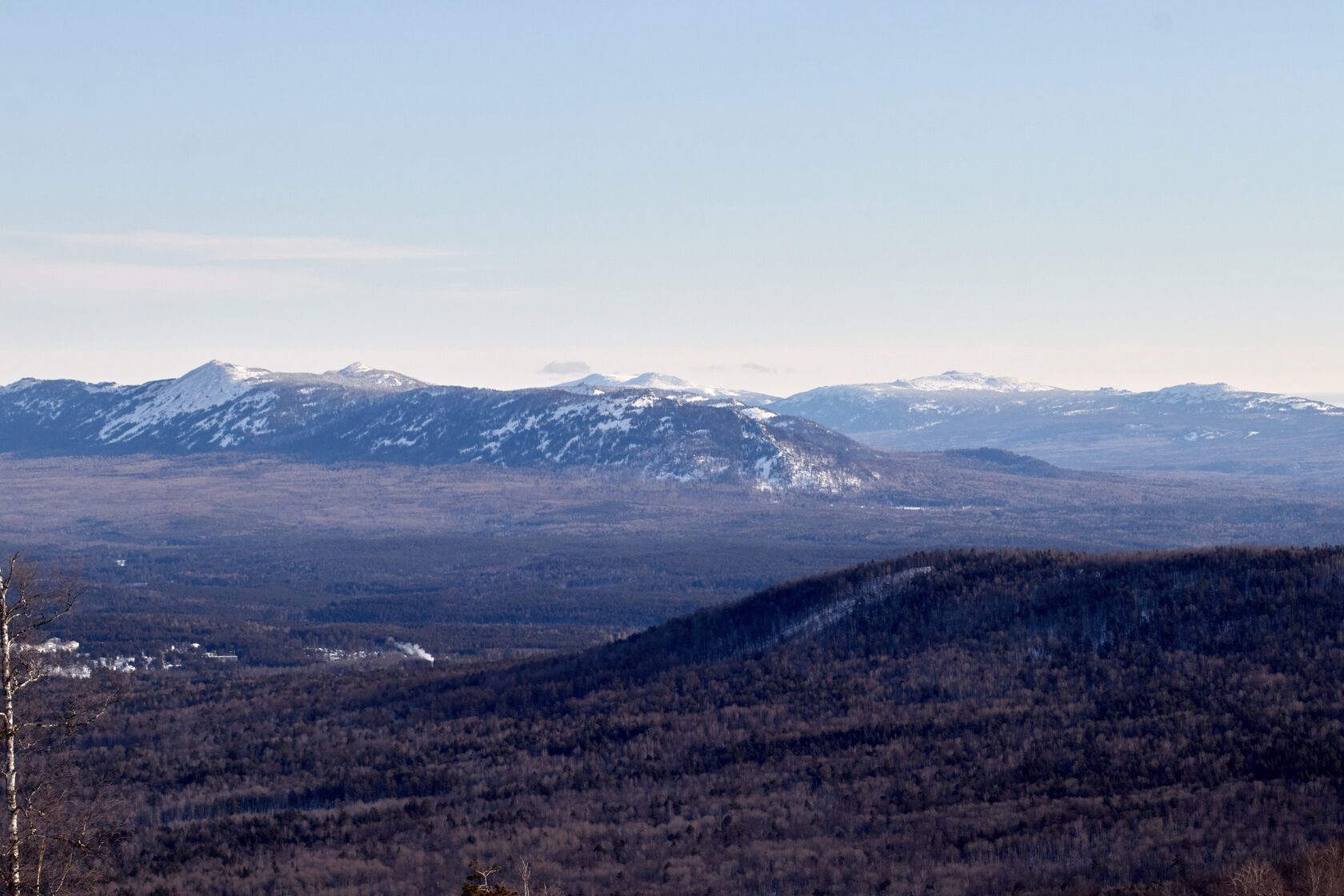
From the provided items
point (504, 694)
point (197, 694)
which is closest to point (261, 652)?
point (197, 694)

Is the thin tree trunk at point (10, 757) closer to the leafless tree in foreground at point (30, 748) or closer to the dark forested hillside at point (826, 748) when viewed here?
the leafless tree in foreground at point (30, 748)

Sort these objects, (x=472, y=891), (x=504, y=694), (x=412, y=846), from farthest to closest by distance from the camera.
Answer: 1. (x=504, y=694)
2. (x=412, y=846)
3. (x=472, y=891)

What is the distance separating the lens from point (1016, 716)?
76.1 m

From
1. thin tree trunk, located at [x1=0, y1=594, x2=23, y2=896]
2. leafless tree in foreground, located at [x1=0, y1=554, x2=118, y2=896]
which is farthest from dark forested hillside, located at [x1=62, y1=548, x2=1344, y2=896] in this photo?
thin tree trunk, located at [x1=0, y1=594, x2=23, y2=896]

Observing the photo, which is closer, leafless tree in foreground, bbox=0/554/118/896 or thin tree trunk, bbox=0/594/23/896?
thin tree trunk, bbox=0/594/23/896

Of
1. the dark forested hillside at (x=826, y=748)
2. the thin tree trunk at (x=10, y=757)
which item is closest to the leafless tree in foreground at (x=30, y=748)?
the thin tree trunk at (x=10, y=757)

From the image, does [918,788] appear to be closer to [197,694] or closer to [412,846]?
[412,846]

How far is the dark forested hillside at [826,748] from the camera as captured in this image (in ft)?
184

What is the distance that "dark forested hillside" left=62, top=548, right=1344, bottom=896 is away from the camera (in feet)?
184

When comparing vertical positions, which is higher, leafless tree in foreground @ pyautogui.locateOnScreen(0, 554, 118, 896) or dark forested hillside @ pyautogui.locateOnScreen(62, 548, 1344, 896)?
leafless tree in foreground @ pyautogui.locateOnScreen(0, 554, 118, 896)

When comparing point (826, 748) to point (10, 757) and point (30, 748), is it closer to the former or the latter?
point (30, 748)

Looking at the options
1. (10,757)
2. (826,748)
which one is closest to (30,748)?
(10,757)

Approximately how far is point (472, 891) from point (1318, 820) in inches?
1446

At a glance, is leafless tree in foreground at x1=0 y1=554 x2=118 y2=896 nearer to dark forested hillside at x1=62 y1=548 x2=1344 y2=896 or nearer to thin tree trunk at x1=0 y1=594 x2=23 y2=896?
thin tree trunk at x1=0 y1=594 x2=23 y2=896
